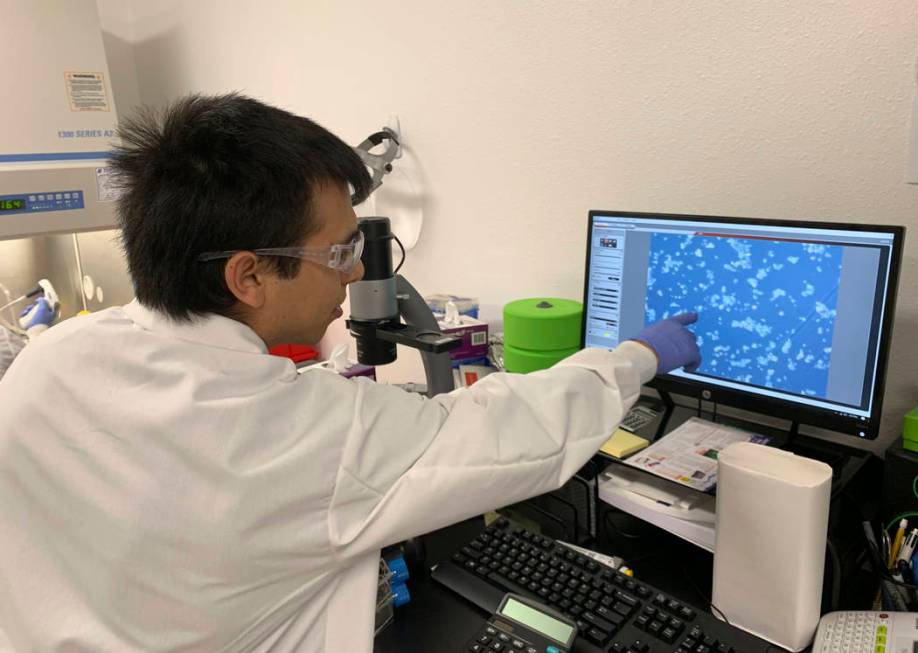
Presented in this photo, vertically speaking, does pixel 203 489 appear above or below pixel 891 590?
above

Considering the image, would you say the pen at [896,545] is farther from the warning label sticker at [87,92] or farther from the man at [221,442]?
the warning label sticker at [87,92]

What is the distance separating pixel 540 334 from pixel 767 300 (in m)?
0.39

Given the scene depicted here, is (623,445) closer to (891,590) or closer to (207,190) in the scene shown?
(891,590)

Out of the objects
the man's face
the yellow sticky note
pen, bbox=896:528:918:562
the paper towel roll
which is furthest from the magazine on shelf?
the man's face

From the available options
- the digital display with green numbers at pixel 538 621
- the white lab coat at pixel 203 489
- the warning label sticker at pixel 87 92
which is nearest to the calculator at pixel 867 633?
the digital display with green numbers at pixel 538 621

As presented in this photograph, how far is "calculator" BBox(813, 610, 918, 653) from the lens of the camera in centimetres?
70

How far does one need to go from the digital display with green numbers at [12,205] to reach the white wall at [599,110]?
0.79 meters

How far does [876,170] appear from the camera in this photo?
3.19 ft

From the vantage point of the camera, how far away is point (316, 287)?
0.80m

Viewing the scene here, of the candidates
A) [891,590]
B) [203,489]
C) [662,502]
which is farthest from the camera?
[662,502]

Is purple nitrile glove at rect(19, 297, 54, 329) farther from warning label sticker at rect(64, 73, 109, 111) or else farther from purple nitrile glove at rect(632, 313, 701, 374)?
purple nitrile glove at rect(632, 313, 701, 374)

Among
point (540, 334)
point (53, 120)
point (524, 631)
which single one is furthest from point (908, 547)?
point (53, 120)

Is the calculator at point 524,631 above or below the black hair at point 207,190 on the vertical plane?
below

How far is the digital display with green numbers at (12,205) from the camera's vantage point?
183 centimetres
